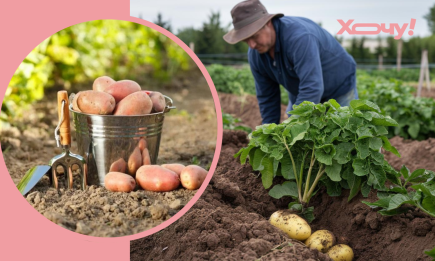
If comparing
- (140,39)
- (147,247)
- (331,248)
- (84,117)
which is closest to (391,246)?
(331,248)

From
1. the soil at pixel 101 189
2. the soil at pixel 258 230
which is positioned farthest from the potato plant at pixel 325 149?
the soil at pixel 101 189

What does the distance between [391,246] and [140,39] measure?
4.45 meters

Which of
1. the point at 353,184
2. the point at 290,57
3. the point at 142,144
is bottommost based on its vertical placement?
the point at 353,184

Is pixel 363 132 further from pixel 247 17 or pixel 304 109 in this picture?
pixel 247 17

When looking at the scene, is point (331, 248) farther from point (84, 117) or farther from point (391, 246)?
point (84, 117)

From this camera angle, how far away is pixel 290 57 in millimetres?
4008

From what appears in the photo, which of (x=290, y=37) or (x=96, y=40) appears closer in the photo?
(x=290, y=37)

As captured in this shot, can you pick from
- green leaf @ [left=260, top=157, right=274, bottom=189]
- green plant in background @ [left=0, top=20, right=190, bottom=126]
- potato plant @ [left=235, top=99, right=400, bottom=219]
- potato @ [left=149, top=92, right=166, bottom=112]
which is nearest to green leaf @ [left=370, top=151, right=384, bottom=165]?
potato plant @ [left=235, top=99, right=400, bottom=219]

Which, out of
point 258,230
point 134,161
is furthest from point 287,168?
point 134,161

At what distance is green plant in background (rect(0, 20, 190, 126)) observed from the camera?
497 centimetres

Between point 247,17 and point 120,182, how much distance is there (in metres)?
2.17

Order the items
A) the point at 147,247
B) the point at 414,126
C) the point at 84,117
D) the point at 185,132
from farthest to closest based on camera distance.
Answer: the point at 414,126 → the point at 185,132 → the point at 147,247 → the point at 84,117

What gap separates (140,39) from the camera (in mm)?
6039

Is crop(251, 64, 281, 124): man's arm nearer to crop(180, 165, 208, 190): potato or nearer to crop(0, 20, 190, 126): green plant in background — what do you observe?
crop(0, 20, 190, 126): green plant in background
